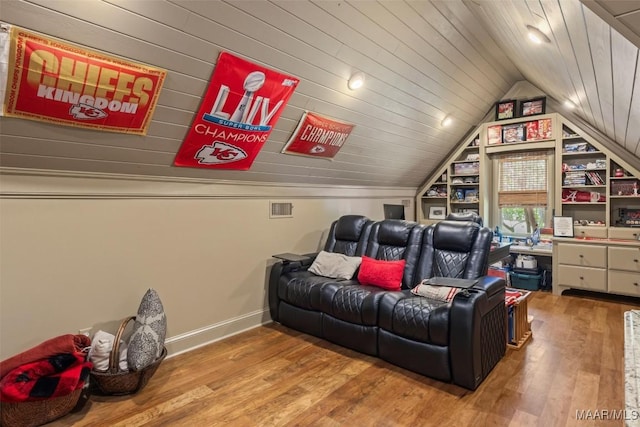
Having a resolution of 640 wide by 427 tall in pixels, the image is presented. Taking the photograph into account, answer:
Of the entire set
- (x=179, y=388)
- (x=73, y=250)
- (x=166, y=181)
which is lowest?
(x=179, y=388)

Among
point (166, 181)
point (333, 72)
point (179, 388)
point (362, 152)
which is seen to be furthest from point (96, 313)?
point (362, 152)

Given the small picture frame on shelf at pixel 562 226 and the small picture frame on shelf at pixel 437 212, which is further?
the small picture frame on shelf at pixel 437 212

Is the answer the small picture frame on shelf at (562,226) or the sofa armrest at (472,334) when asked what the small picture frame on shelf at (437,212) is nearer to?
the small picture frame on shelf at (562,226)

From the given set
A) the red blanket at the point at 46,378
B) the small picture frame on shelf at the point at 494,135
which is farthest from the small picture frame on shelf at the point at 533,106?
the red blanket at the point at 46,378

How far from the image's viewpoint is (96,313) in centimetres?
240

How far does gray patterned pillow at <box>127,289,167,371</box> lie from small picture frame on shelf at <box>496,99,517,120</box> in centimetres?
496

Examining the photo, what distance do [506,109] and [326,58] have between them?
11.7ft

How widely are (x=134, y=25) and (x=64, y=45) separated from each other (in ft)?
1.09

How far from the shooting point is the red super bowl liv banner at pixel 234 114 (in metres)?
2.29

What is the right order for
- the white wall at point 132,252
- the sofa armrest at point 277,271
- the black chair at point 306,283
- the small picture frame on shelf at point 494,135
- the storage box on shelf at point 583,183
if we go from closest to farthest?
1. the white wall at point 132,252
2. the black chair at point 306,283
3. the sofa armrest at point 277,271
4. the storage box on shelf at point 583,183
5. the small picture frame on shelf at point 494,135

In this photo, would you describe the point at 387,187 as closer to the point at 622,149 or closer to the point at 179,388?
the point at 622,149

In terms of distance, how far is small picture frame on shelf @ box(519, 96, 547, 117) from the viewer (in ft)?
15.3

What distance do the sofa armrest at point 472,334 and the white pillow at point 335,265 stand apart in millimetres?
1161

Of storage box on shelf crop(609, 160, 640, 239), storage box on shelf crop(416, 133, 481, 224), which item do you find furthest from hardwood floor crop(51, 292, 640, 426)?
storage box on shelf crop(416, 133, 481, 224)
